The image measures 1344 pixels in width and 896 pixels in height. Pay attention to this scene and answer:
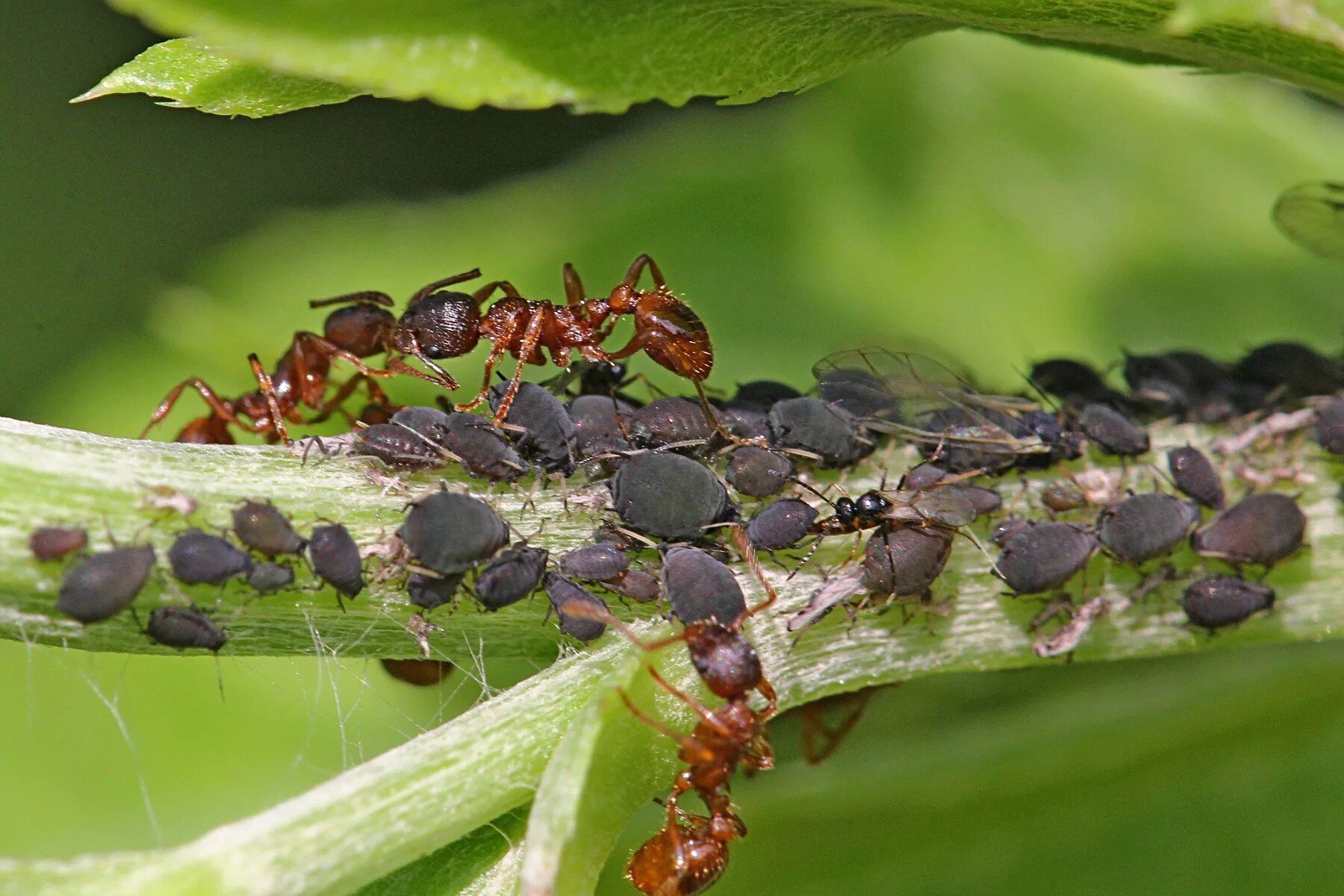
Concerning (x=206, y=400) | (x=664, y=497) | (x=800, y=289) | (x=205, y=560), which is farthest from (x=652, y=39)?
(x=800, y=289)

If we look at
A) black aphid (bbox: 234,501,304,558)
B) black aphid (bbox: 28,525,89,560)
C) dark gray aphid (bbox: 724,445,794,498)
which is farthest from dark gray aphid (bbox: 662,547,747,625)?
black aphid (bbox: 28,525,89,560)

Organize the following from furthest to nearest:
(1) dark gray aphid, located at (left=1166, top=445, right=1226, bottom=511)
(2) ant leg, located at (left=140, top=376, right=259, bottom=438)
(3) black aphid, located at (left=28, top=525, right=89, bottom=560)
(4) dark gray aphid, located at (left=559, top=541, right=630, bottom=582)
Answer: (2) ant leg, located at (left=140, top=376, right=259, bottom=438) < (1) dark gray aphid, located at (left=1166, top=445, right=1226, bottom=511) < (4) dark gray aphid, located at (left=559, top=541, right=630, bottom=582) < (3) black aphid, located at (left=28, top=525, right=89, bottom=560)

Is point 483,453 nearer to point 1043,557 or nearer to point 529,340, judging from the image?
point 529,340

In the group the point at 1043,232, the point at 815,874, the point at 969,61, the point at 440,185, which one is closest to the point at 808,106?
the point at 969,61

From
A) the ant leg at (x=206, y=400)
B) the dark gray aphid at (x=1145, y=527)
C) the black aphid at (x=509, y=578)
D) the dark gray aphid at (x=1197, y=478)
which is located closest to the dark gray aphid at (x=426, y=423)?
the black aphid at (x=509, y=578)

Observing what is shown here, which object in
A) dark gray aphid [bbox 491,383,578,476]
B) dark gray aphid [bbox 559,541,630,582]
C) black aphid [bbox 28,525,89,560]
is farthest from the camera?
dark gray aphid [bbox 491,383,578,476]

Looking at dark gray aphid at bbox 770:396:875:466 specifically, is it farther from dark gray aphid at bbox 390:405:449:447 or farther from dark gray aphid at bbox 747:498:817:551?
dark gray aphid at bbox 390:405:449:447

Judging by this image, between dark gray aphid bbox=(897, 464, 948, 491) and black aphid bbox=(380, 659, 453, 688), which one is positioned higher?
dark gray aphid bbox=(897, 464, 948, 491)
